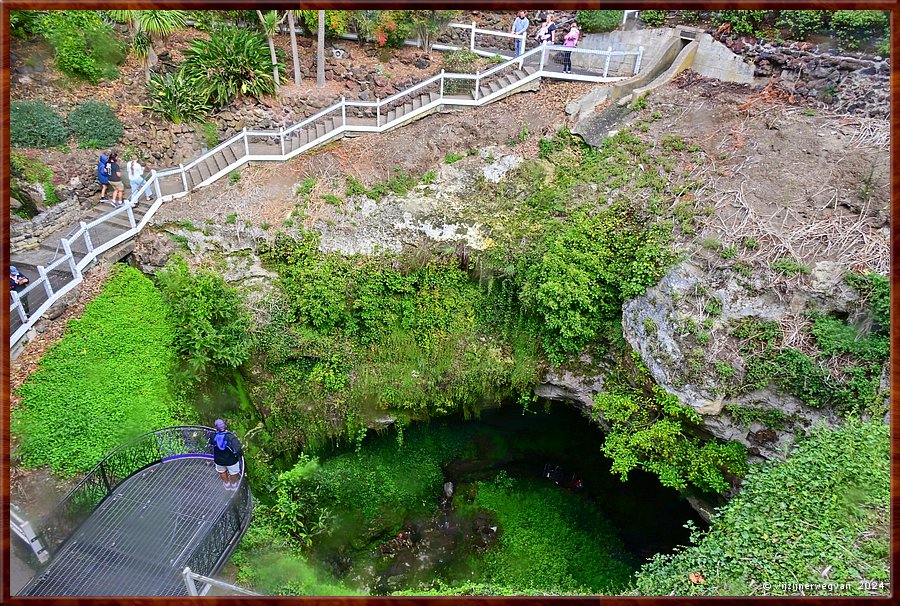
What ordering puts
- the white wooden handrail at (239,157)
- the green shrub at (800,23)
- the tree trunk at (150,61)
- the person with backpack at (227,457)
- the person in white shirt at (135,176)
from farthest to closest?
1. the tree trunk at (150,61)
2. the green shrub at (800,23)
3. the person in white shirt at (135,176)
4. the white wooden handrail at (239,157)
5. the person with backpack at (227,457)

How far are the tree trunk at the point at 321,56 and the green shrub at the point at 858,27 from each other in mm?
13375

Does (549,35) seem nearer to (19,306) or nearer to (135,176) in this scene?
(135,176)

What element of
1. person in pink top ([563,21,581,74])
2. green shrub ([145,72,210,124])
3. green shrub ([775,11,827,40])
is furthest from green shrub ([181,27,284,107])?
green shrub ([775,11,827,40])

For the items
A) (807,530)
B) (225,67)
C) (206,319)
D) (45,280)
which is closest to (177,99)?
(225,67)

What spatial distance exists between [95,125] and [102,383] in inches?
Result: 304

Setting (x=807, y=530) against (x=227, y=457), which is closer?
(x=807, y=530)

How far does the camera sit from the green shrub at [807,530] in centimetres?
791

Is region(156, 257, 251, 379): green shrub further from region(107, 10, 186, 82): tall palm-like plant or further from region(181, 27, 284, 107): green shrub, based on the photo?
region(107, 10, 186, 82): tall palm-like plant

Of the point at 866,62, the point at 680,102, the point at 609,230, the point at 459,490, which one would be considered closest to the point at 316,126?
the point at 609,230

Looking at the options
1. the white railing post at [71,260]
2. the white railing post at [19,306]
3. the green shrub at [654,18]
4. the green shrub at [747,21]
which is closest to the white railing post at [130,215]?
the white railing post at [71,260]

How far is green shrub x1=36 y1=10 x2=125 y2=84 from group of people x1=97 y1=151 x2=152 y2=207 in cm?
380

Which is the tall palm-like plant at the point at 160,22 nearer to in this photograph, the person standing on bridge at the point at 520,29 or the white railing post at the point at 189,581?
the person standing on bridge at the point at 520,29

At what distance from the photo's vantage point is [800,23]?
1498 centimetres

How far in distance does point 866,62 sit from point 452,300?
11.6 meters
